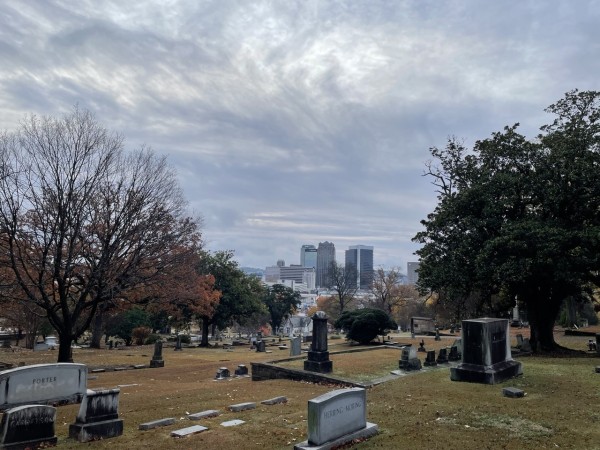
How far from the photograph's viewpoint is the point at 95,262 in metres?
19.0

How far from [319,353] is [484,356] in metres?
5.91

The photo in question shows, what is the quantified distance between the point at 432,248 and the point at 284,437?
51.6 ft

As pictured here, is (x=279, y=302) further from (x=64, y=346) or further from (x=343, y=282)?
(x=64, y=346)

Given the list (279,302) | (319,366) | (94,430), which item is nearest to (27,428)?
(94,430)

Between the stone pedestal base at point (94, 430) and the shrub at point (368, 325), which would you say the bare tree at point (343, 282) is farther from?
the stone pedestal base at point (94, 430)

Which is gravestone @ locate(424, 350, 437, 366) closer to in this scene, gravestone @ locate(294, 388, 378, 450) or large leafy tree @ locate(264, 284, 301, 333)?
gravestone @ locate(294, 388, 378, 450)

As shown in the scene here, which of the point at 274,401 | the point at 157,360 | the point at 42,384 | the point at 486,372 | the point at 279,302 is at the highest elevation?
the point at 279,302

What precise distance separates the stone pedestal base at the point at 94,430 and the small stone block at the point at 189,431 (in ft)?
3.98

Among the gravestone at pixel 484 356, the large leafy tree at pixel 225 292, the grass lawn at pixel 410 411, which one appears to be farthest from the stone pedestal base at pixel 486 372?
the large leafy tree at pixel 225 292

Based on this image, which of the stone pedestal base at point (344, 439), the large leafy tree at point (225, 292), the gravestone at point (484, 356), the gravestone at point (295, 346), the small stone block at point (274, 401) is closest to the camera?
the stone pedestal base at point (344, 439)

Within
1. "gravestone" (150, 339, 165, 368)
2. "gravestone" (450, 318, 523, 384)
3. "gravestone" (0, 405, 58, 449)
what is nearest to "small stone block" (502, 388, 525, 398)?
"gravestone" (450, 318, 523, 384)

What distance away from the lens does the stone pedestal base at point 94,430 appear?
8.31 m

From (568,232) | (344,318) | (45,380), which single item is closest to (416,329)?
(344,318)

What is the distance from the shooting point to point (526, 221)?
18422 mm
